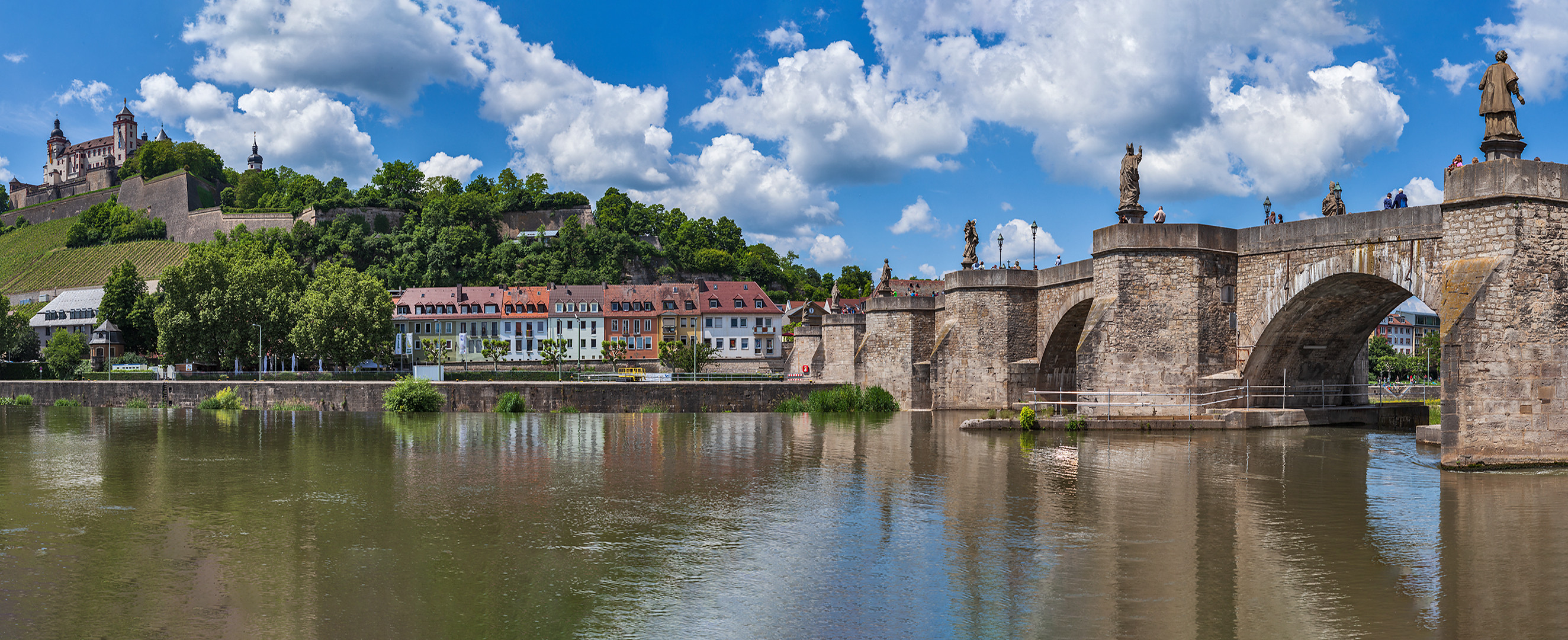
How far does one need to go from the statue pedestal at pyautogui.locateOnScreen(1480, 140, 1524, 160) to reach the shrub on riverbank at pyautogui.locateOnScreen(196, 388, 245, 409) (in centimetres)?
4879

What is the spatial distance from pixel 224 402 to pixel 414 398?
12.0 meters

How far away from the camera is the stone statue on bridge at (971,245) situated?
3775 cm

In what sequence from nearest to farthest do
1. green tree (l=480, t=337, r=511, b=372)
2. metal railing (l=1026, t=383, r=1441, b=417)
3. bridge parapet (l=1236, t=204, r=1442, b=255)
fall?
bridge parapet (l=1236, t=204, r=1442, b=255)
metal railing (l=1026, t=383, r=1441, b=417)
green tree (l=480, t=337, r=511, b=372)

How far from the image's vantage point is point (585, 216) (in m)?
126

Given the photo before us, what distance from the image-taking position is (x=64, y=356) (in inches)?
2534

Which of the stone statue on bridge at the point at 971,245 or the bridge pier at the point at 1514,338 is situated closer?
the bridge pier at the point at 1514,338

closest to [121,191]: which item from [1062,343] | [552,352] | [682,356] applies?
[552,352]

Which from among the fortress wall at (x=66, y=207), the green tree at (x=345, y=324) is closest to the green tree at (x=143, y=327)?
the green tree at (x=345, y=324)

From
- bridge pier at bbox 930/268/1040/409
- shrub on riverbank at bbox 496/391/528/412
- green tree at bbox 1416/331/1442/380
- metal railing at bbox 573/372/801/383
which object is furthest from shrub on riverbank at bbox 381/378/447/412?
green tree at bbox 1416/331/1442/380

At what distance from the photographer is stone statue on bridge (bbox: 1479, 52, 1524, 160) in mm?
16391

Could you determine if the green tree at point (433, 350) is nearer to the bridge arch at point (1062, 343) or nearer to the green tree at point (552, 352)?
the green tree at point (552, 352)

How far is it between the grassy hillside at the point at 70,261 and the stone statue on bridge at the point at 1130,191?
110 m

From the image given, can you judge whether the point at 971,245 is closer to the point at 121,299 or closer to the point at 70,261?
the point at 121,299

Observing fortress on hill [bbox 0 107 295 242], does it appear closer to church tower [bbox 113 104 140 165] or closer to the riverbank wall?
church tower [bbox 113 104 140 165]
